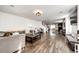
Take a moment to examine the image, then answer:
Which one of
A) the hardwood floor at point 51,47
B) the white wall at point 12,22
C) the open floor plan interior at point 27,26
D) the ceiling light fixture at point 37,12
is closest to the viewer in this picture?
the open floor plan interior at point 27,26

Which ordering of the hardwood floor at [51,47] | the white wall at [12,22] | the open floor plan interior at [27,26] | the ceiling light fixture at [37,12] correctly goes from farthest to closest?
the ceiling light fixture at [37,12]
the white wall at [12,22]
the hardwood floor at [51,47]
the open floor plan interior at [27,26]

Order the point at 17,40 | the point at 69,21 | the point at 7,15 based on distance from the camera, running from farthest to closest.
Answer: the point at 17,40 < the point at 7,15 < the point at 69,21

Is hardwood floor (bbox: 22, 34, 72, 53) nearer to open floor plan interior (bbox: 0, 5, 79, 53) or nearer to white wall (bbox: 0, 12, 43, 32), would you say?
open floor plan interior (bbox: 0, 5, 79, 53)

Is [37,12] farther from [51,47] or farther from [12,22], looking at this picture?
[51,47]

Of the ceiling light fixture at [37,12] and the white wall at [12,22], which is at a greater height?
the ceiling light fixture at [37,12]

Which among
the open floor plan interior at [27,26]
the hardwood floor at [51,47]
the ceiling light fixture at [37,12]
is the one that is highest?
the ceiling light fixture at [37,12]

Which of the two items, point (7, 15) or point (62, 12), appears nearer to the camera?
point (62, 12)

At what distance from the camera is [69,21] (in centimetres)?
236

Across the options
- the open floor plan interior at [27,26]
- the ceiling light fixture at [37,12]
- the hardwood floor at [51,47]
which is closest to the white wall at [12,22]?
the open floor plan interior at [27,26]

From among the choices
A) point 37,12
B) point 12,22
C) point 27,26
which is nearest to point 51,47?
point 27,26

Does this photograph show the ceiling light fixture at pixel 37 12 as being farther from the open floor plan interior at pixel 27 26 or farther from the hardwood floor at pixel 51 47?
the hardwood floor at pixel 51 47
